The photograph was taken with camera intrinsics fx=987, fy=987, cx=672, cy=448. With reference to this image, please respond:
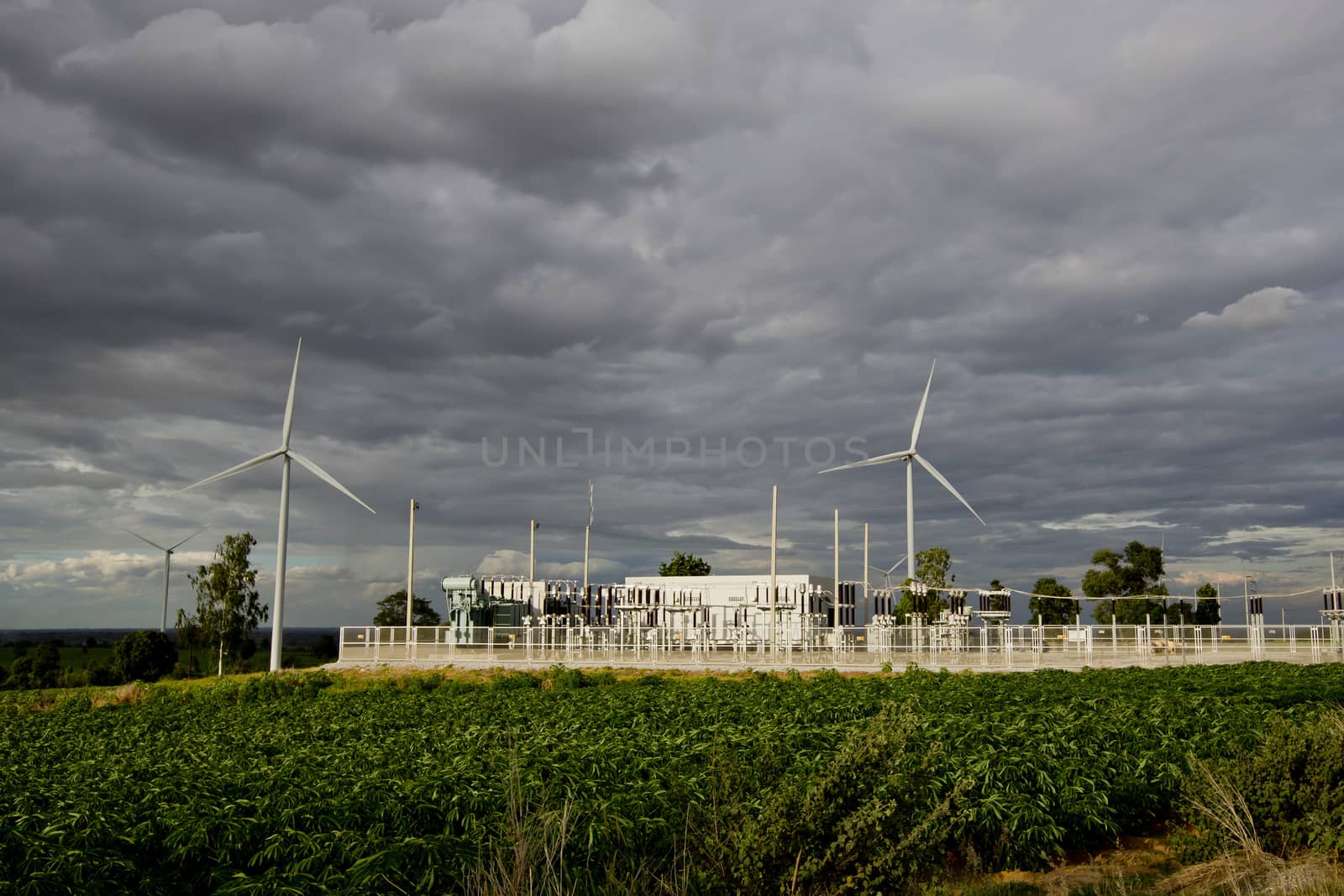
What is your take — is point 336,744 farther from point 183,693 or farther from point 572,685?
point 183,693

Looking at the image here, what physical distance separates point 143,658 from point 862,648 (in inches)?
1754

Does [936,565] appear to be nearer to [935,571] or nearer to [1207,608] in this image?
[935,571]

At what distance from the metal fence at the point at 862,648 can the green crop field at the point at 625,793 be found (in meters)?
18.2

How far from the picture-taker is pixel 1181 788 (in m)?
11.9

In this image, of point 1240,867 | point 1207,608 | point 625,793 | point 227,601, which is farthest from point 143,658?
point 1207,608

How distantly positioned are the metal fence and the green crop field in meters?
18.2

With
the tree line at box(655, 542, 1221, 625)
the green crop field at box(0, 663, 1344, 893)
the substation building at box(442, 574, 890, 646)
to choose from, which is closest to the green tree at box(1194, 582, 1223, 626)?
→ the tree line at box(655, 542, 1221, 625)

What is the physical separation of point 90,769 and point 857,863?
490 inches

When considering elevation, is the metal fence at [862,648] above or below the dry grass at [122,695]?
above

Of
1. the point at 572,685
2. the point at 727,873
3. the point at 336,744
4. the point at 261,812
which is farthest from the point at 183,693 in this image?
the point at 727,873

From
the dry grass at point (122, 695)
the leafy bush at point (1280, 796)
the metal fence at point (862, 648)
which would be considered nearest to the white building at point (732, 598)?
the metal fence at point (862, 648)

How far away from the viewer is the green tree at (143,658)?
59466 mm

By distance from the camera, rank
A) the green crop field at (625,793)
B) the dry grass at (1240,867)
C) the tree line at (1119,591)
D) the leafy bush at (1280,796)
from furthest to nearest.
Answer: the tree line at (1119,591) < the leafy bush at (1280,796) < the dry grass at (1240,867) < the green crop field at (625,793)

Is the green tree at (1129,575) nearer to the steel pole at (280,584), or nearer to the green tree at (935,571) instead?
the green tree at (935,571)
